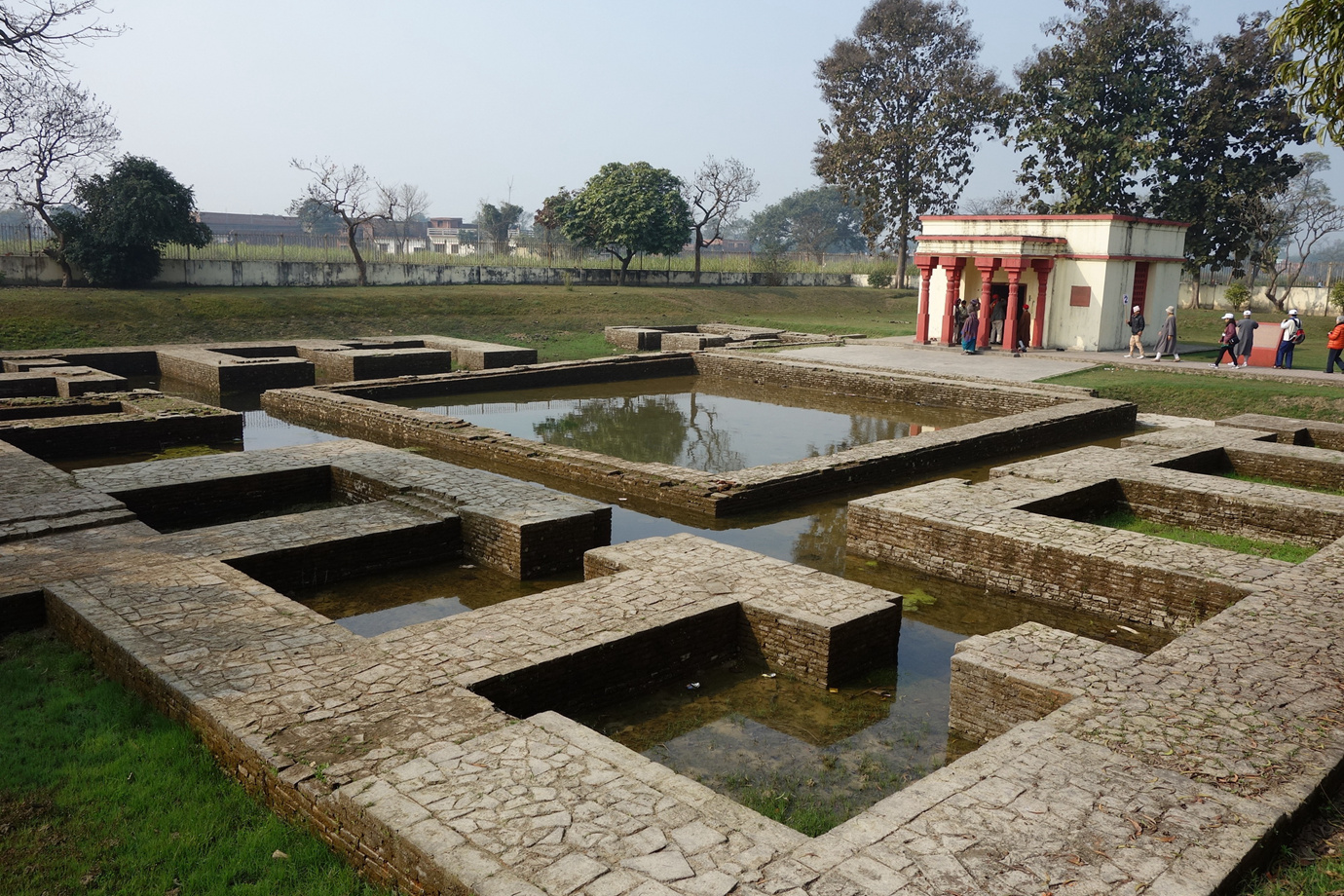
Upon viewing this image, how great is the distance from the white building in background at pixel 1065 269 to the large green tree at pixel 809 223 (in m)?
56.2

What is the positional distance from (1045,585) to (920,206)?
109 ft

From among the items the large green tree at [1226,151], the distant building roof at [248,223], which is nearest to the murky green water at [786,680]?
the large green tree at [1226,151]

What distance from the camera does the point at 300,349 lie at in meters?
19.5

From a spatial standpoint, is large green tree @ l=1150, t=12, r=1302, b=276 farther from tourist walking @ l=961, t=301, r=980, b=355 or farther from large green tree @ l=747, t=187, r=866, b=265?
large green tree @ l=747, t=187, r=866, b=265

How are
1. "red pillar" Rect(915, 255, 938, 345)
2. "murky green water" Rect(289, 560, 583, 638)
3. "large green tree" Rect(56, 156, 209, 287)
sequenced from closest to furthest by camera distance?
"murky green water" Rect(289, 560, 583, 638) → "red pillar" Rect(915, 255, 938, 345) → "large green tree" Rect(56, 156, 209, 287)

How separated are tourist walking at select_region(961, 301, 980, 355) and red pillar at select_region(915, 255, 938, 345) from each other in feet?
5.10

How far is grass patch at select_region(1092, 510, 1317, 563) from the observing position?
776cm

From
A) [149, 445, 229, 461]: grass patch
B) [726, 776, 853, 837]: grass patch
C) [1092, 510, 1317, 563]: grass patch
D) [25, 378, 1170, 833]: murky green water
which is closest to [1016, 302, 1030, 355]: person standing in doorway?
[25, 378, 1170, 833]: murky green water

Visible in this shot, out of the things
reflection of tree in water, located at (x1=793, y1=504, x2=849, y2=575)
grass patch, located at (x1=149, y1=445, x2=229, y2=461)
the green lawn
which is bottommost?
reflection of tree in water, located at (x1=793, y1=504, x2=849, y2=575)

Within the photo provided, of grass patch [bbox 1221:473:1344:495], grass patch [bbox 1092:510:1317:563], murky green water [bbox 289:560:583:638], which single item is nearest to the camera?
murky green water [bbox 289:560:583:638]

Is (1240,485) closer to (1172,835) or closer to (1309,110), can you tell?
(1309,110)

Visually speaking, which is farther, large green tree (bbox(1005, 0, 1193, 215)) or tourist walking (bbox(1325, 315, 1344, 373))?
large green tree (bbox(1005, 0, 1193, 215))

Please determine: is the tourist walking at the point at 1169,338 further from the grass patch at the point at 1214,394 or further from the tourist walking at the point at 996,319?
the tourist walking at the point at 996,319

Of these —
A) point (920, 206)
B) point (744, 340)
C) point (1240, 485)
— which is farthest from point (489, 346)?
point (920, 206)
